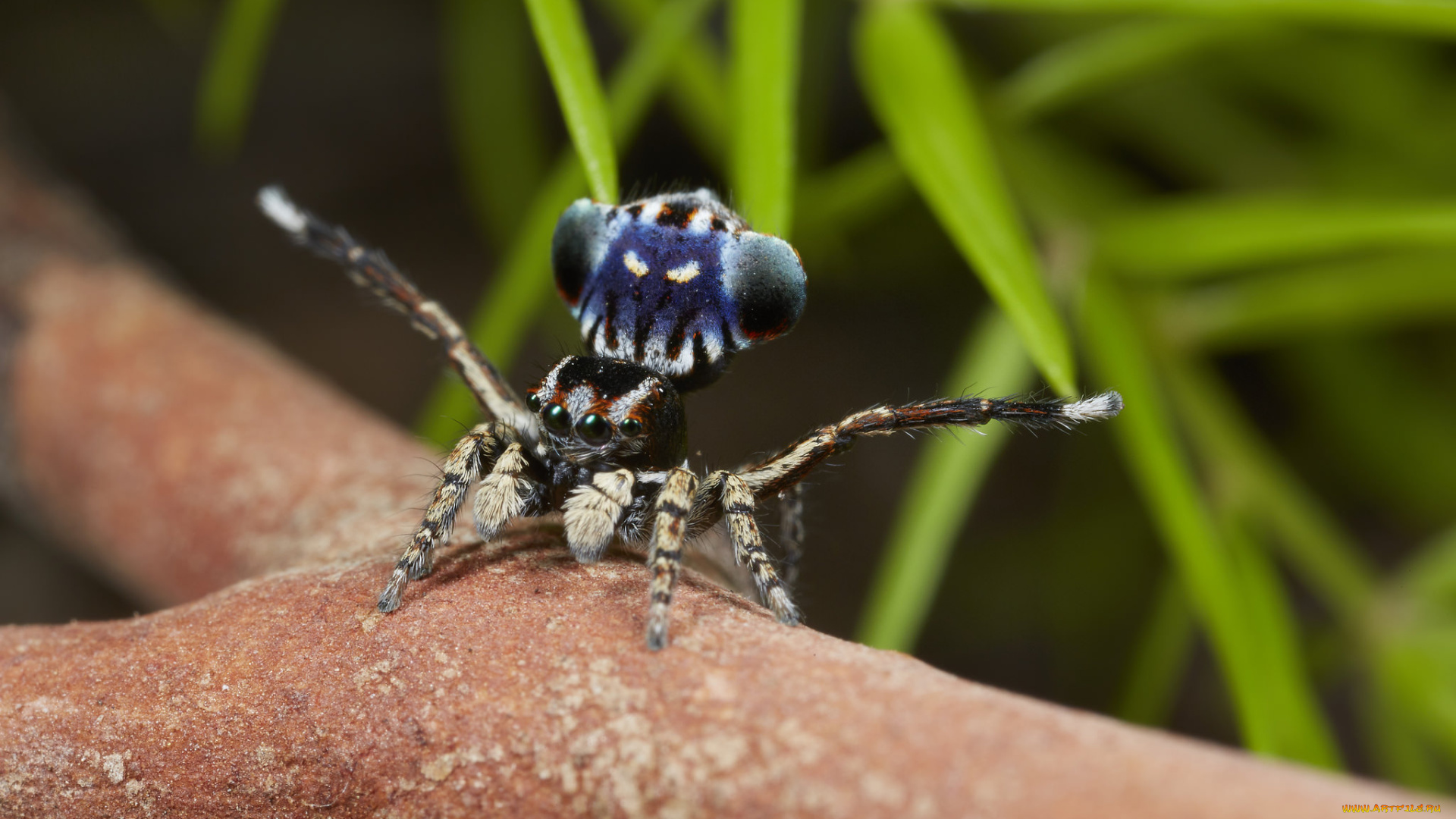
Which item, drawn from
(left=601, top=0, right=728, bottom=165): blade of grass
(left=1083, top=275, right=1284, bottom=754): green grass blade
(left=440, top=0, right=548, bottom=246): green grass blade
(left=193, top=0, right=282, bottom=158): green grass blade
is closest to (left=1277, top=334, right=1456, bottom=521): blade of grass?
(left=1083, top=275, right=1284, bottom=754): green grass blade

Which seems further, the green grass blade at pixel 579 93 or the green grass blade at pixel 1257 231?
the green grass blade at pixel 1257 231

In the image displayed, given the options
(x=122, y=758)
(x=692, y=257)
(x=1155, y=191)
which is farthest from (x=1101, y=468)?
(x=122, y=758)

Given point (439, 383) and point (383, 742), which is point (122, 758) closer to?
point (383, 742)

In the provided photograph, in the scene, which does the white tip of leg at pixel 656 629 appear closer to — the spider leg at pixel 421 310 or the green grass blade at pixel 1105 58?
the spider leg at pixel 421 310

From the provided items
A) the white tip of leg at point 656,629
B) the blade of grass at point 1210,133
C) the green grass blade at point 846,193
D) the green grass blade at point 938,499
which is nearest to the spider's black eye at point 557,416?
the white tip of leg at point 656,629

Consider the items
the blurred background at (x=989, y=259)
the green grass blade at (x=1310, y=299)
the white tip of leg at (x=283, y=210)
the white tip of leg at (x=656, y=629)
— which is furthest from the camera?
the green grass blade at (x=1310, y=299)

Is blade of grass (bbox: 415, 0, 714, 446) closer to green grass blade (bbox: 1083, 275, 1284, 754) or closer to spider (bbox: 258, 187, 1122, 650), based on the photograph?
spider (bbox: 258, 187, 1122, 650)

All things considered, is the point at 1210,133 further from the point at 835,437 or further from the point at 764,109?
the point at 835,437
